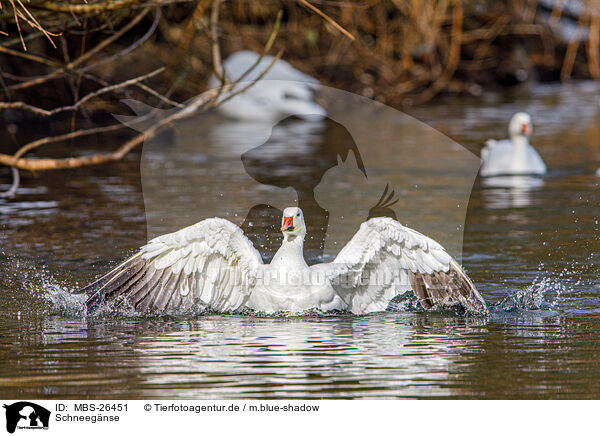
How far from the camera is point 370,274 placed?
7133 mm

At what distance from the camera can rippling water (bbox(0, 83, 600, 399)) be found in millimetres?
5426

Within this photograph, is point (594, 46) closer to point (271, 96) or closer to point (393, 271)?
point (271, 96)

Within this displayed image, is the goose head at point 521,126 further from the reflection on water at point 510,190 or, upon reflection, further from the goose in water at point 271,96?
the goose in water at point 271,96

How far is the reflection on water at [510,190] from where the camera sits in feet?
37.6

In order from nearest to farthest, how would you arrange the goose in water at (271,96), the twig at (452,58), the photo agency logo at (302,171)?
the photo agency logo at (302,171), the goose in water at (271,96), the twig at (452,58)

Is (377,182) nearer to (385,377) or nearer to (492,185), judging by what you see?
(492,185)

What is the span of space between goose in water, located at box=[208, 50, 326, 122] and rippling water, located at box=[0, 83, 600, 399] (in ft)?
25.6

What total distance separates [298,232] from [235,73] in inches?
462

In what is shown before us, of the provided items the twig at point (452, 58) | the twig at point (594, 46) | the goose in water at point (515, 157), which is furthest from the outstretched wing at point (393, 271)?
the twig at point (594, 46)

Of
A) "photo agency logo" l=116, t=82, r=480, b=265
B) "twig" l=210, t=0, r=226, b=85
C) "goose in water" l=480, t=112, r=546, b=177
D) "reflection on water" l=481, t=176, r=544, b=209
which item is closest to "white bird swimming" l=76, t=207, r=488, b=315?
"photo agency logo" l=116, t=82, r=480, b=265

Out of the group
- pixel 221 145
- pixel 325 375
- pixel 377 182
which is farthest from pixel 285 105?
pixel 325 375

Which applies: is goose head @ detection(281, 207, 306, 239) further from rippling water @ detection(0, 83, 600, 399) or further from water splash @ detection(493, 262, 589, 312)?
water splash @ detection(493, 262, 589, 312)

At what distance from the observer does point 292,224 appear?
704 centimetres
